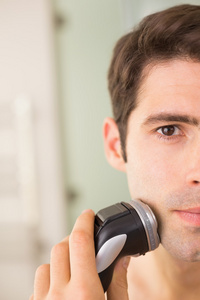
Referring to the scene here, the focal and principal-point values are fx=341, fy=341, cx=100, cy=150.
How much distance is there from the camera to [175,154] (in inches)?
40.6

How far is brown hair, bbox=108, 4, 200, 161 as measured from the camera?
1093mm

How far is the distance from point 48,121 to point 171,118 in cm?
157

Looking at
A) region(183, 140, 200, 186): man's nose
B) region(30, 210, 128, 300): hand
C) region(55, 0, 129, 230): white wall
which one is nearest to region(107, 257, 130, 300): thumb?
region(30, 210, 128, 300): hand

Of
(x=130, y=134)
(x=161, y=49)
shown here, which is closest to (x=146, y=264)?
(x=130, y=134)

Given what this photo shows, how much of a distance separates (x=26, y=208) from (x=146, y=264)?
1.39m

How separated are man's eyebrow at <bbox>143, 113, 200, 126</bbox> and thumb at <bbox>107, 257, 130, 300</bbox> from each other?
0.43m

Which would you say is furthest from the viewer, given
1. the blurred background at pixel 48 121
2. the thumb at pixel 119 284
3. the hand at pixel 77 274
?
the blurred background at pixel 48 121

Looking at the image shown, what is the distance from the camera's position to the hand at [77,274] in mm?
817

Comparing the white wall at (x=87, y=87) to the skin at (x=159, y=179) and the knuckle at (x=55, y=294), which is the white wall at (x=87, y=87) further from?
the knuckle at (x=55, y=294)

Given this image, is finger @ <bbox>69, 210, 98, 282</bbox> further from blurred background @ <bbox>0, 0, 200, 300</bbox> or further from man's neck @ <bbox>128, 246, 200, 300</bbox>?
blurred background @ <bbox>0, 0, 200, 300</bbox>

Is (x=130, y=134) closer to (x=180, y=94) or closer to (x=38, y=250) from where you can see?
(x=180, y=94)

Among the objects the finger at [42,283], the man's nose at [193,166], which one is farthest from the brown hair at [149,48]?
the finger at [42,283]

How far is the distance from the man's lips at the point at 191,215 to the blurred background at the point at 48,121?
5.07ft

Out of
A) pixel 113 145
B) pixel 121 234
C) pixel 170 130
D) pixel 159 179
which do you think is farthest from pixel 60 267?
pixel 113 145
